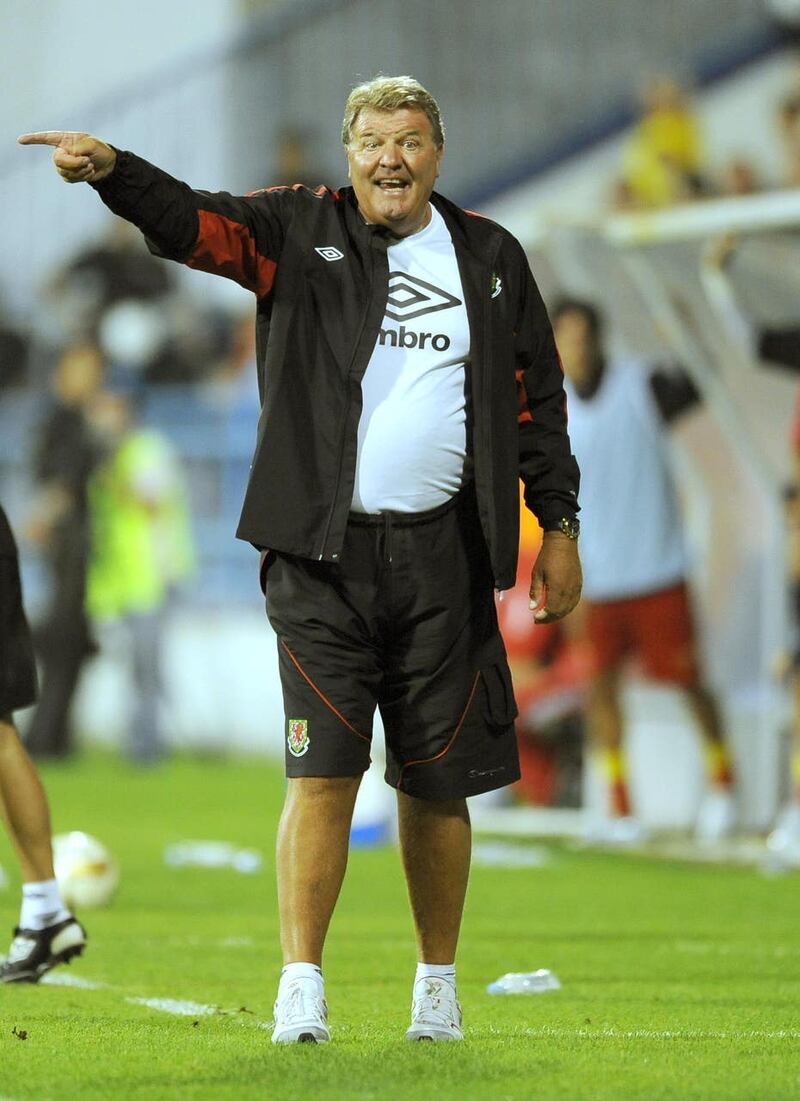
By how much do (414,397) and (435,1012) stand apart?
1.38 meters

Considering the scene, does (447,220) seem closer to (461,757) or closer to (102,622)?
(461,757)

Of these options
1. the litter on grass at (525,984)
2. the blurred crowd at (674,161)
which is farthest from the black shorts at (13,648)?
the blurred crowd at (674,161)

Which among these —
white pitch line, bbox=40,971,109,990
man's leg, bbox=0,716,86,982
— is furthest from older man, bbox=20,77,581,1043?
man's leg, bbox=0,716,86,982

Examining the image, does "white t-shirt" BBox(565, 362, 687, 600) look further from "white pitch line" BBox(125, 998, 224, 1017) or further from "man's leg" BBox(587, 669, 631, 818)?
"white pitch line" BBox(125, 998, 224, 1017)

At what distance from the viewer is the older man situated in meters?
4.67

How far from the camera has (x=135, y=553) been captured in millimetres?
15734

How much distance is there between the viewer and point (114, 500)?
51.9 ft

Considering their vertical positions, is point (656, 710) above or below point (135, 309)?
below

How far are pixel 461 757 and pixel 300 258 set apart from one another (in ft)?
3.88

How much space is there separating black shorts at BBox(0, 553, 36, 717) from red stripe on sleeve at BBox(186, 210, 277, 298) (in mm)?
1697

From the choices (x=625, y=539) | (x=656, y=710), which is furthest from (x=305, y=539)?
(x=656, y=710)

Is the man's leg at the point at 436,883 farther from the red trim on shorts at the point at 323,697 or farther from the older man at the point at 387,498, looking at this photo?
the red trim on shorts at the point at 323,697

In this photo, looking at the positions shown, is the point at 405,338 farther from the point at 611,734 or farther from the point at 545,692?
the point at 545,692

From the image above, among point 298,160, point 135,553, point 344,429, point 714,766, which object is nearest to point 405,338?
point 344,429
